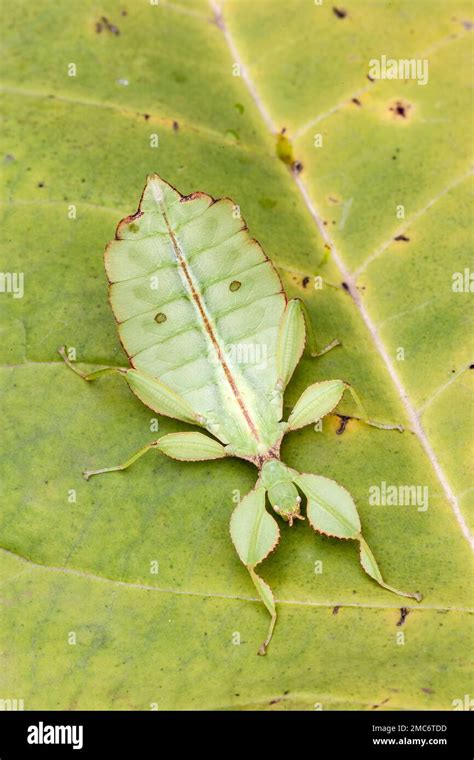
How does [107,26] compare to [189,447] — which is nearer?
[189,447]

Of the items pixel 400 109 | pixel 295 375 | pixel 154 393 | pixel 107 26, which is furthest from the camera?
pixel 107 26

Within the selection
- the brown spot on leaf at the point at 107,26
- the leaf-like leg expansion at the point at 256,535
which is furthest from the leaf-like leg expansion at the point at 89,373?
the brown spot on leaf at the point at 107,26

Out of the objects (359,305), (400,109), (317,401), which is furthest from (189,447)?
(400,109)

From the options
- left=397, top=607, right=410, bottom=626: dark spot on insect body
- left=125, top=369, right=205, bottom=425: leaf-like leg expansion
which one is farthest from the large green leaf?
left=125, top=369, right=205, bottom=425: leaf-like leg expansion

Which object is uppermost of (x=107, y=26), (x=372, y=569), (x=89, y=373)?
(x=107, y=26)

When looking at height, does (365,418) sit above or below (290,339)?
below

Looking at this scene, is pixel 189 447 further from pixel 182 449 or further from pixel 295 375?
pixel 295 375

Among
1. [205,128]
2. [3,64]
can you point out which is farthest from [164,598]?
[3,64]
